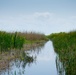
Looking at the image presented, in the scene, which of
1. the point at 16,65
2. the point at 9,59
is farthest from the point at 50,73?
the point at 9,59

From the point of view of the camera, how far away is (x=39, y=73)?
12.0 metres

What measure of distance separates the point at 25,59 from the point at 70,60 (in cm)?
498

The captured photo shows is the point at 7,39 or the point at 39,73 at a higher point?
the point at 7,39

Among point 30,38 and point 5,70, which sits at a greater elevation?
point 30,38

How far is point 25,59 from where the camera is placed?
15.7m

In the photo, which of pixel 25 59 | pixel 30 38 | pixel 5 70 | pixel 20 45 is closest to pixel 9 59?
pixel 25 59

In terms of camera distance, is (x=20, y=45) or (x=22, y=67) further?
(x=20, y=45)

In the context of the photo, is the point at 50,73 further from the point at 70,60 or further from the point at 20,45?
the point at 20,45

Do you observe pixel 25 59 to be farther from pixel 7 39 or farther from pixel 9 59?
pixel 7 39

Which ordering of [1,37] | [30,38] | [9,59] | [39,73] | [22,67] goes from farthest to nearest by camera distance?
[30,38]
[1,37]
[9,59]
[22,67]
[39,73]

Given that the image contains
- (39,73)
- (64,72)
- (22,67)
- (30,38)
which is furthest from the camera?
(30,38)

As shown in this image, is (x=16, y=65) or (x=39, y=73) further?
(x=16, y=65)

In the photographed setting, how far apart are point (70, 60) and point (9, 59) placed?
491 centimetres

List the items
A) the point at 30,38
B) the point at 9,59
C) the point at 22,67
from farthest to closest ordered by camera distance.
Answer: the point at 30,38 < the point at 9,59 < the point at 22,67
